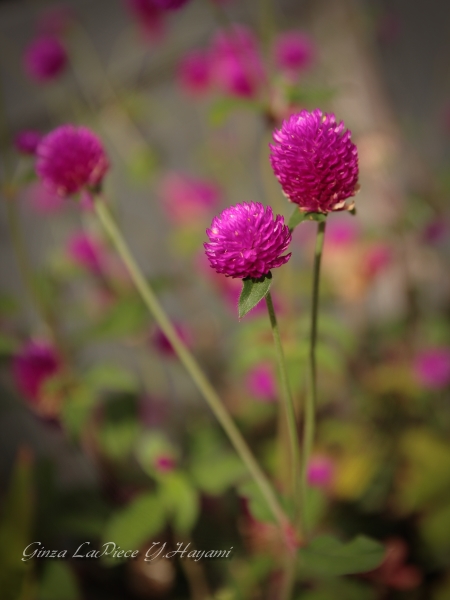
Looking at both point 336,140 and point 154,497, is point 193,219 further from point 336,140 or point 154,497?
point 336,140

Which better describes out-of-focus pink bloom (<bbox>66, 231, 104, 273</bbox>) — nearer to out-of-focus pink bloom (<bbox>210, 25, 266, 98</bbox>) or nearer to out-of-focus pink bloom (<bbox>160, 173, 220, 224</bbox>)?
out-of-focus pink bloom (<bbox>160, 173, 220, 224</bbox>)

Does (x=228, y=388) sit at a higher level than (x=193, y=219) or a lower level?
lower

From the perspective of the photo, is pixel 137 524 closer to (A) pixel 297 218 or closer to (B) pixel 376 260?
(A) pixel 297 218

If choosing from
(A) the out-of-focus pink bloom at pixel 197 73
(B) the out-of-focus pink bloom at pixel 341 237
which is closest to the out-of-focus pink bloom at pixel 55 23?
(A) the out-of-focus pink bloom at pixel 197 73

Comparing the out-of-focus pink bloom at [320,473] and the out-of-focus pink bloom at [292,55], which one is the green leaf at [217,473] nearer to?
the out-of-focus pink bloom at [320,473]

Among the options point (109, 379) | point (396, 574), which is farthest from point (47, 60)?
point (396, 574)

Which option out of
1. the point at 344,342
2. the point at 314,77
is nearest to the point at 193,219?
the point at 314,77
